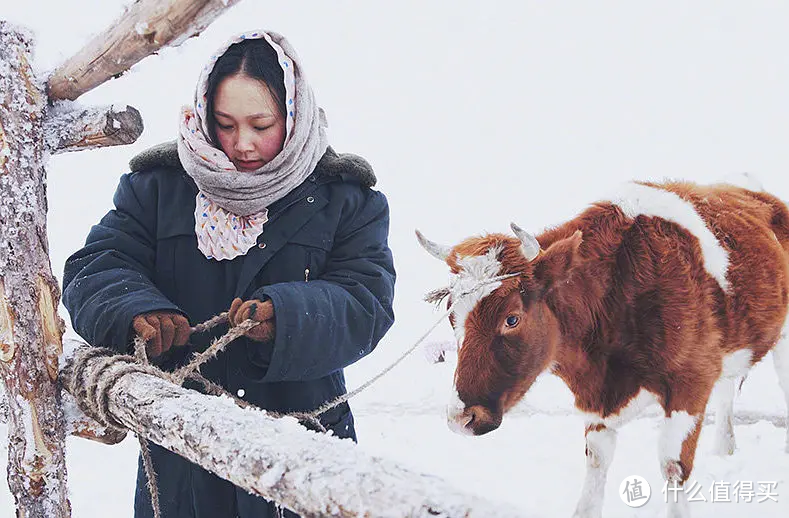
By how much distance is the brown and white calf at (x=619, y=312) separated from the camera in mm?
2531

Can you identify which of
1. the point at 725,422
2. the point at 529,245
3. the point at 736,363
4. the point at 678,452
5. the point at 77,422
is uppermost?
the point at 529,245

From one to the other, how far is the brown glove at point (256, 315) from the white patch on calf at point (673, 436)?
2.19 m

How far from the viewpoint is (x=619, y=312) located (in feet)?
9.49

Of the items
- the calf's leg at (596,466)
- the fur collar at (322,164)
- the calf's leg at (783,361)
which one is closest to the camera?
the fur collar at (322,164)

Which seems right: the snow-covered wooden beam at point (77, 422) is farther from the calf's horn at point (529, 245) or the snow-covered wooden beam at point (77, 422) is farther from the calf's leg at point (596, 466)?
the calf's leg at point (596, 466)

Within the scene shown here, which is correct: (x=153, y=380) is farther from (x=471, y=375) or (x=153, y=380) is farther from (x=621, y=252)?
(x=621, y=252)

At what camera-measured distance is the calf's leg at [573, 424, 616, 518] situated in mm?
3229

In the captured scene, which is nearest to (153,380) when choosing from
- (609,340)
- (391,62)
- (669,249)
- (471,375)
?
(471,375)

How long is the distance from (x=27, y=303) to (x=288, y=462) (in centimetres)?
96

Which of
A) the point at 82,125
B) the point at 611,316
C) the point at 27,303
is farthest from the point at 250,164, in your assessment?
the point at 611,316

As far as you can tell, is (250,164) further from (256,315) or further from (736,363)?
(736,363)

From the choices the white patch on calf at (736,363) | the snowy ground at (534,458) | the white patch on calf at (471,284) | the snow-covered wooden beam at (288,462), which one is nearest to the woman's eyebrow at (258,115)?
the snow-covered wooden beam at (288,462)

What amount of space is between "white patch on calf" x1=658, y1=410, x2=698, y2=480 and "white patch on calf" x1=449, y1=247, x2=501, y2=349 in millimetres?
1186

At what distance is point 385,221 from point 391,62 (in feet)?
55.8
